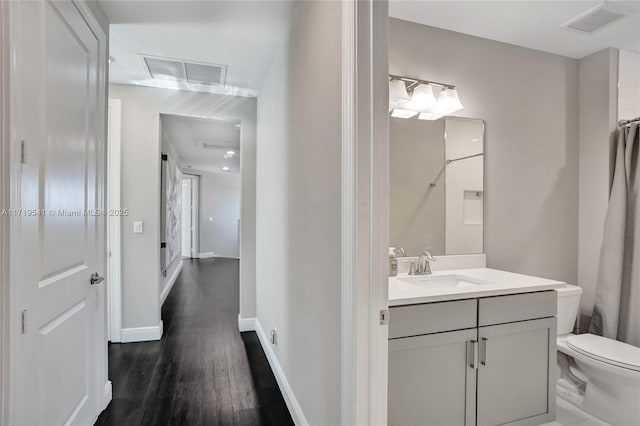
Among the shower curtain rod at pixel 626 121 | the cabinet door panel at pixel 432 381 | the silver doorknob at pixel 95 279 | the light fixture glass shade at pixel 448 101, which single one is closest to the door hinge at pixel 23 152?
the silver doorknob at pixel 95 279

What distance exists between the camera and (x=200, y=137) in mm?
4672

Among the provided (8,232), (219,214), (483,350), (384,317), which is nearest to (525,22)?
(483,350)

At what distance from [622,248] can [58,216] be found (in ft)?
11.6

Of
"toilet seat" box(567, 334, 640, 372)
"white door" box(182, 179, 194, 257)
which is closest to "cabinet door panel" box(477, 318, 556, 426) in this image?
"toilet seat" box(567, 334, 640, 372)

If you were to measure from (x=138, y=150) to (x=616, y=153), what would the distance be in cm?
410

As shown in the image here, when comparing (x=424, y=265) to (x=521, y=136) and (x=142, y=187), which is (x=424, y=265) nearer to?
(x=521, y=136)

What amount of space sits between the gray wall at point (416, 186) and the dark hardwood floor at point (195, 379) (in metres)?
1.41

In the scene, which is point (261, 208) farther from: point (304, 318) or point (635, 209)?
point (635, 209)

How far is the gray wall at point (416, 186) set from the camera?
2137 millimetres

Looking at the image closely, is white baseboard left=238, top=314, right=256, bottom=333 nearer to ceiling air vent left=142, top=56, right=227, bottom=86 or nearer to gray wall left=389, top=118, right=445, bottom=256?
gray wall left=389, top=118, right=445, bottom=256

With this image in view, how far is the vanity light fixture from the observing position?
82.1 inches

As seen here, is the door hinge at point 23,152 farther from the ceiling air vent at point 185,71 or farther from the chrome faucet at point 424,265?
the chrome faucet at point 424,265

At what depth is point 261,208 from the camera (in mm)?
3018

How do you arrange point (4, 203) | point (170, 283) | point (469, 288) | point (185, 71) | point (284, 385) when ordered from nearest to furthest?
point (4, 203), point (469, 288), point (284, 385), point (185, 71), point (170, 283)
